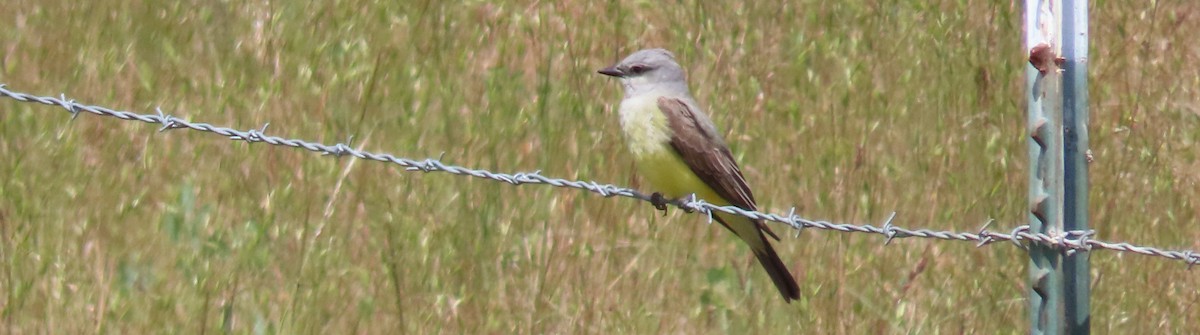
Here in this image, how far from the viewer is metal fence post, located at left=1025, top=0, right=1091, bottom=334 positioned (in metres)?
2.71

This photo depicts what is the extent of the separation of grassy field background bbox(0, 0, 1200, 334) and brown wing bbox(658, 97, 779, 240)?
16.5 inches

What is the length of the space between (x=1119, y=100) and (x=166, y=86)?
10.7ft

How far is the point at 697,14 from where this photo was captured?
5.82m

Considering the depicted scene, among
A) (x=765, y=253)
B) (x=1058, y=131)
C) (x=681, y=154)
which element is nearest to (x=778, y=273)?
(x=765, y=253)

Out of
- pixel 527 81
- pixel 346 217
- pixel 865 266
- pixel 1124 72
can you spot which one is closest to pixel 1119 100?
pixel 1124 72

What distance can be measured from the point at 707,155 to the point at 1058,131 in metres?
1.84

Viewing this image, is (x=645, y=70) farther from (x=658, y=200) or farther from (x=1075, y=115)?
(x=1075, y=115)

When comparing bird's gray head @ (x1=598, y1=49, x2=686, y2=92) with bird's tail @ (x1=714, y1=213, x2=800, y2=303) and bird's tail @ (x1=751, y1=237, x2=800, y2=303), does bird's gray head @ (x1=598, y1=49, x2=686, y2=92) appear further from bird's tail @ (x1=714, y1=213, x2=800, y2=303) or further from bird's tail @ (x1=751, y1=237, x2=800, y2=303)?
bird's tail @ (x1=751, y1=237, x2=800, y2=303)

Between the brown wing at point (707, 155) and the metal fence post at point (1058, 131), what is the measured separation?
5.65 ft

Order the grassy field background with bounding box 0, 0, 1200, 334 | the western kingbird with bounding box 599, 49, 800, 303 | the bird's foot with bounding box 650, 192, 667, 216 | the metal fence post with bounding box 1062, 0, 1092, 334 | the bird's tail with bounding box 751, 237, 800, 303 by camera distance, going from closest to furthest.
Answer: the metal fence post with bounding box 1062, 0, 1092, 334 → the bird's tail with bounding box 751, 237, 800, 303 → the bird's foot with bounding box 650, 192, 667, 216 → the western kingbird with bounding box 599, 49, 800, 303 → the grassy field background with bounding box 0, 0, 1200, 334

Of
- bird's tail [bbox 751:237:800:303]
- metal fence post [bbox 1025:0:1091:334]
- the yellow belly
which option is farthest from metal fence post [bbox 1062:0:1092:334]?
the yellow belly

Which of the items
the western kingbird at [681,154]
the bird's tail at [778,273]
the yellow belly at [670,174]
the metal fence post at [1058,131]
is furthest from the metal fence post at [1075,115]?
the yellow belly at [670,174]

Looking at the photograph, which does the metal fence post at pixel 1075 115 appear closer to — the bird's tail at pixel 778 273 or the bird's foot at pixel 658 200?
the bird's tail at pixel 778 273

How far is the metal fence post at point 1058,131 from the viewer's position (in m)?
2.71
